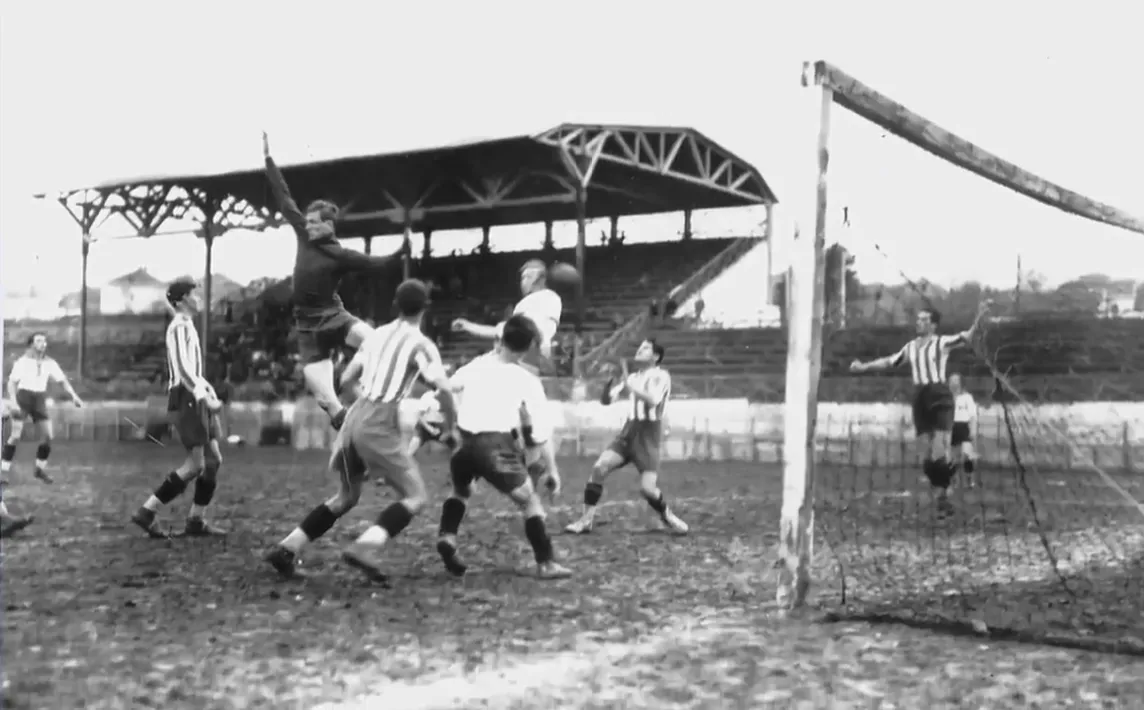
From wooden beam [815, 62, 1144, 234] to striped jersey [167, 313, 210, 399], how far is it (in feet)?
13.3

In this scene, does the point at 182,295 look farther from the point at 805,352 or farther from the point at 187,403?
the point at 805,352

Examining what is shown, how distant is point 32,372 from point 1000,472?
10.6 metres

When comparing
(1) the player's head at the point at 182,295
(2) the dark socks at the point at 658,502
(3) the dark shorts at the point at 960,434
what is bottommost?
(2) the dark socks at the point at 658,502

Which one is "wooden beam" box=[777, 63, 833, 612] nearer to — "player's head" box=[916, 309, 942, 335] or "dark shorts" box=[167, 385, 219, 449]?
"dark shorts" box=[167, 385, 219, 449]

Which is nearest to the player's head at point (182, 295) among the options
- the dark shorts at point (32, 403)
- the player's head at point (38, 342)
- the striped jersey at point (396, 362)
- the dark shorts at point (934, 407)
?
the striped jersey at point (396, 362)

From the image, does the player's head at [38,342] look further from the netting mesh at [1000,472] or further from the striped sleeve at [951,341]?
the striped sleeve at [951,341]

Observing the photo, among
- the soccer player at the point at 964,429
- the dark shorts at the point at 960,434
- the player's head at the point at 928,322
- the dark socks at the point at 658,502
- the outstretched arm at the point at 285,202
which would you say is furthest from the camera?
the dark shorts at the point at 960,434

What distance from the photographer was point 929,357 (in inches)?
414

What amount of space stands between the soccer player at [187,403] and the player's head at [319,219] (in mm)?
838

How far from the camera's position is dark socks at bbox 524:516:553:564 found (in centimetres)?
627

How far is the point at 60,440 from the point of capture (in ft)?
60.7

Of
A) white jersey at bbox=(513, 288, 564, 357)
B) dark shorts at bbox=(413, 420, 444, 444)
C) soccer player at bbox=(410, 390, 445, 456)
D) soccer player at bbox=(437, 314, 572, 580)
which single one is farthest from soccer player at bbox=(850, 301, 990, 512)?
soccer player at bbox=(437, 314, 572, 580)

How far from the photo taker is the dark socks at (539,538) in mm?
6273

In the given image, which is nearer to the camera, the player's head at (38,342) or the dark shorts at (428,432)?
the dark shorts at (428,432)
